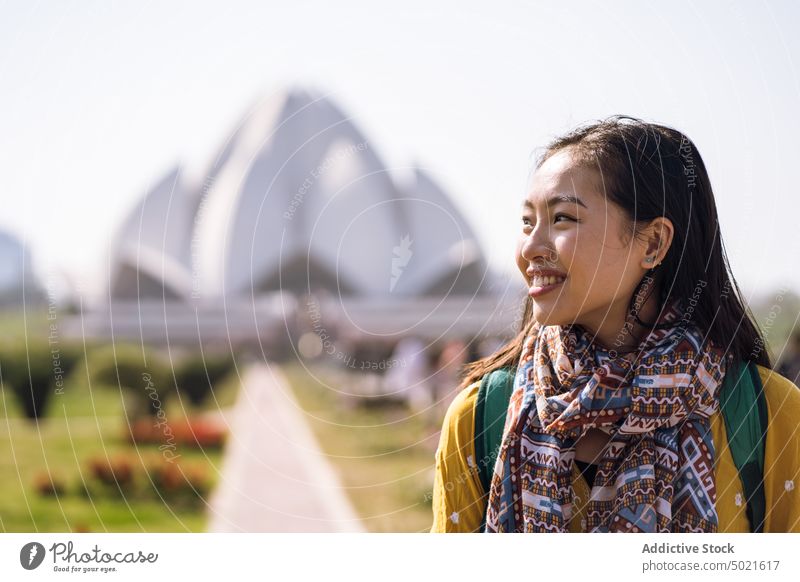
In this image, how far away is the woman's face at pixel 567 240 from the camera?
1229mm

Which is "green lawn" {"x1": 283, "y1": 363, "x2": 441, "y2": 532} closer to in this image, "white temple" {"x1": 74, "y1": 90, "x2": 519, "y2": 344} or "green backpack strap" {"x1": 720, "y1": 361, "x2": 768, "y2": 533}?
"green backpack strap" {"x1": 720, "y1": 361, "x2": 768, "y2": 533}

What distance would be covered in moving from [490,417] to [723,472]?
1.15ft

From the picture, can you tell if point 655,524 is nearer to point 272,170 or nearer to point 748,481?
point 748,481

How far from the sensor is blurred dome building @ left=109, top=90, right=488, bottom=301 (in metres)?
17.2

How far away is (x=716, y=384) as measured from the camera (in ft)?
4.08

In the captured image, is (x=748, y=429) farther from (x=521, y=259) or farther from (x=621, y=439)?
(x=521, y=259)

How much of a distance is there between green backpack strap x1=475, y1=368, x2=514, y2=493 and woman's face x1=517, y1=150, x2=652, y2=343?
14cm

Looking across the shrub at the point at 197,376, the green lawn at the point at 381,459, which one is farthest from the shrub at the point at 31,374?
the green lawn at the point at 381,459

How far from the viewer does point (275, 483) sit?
4.98 meters

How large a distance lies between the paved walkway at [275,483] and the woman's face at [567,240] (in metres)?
2.38

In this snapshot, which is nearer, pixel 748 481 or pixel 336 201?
pixel 748 481

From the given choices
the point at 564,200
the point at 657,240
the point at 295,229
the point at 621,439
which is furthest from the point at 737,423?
the point at 295,229
